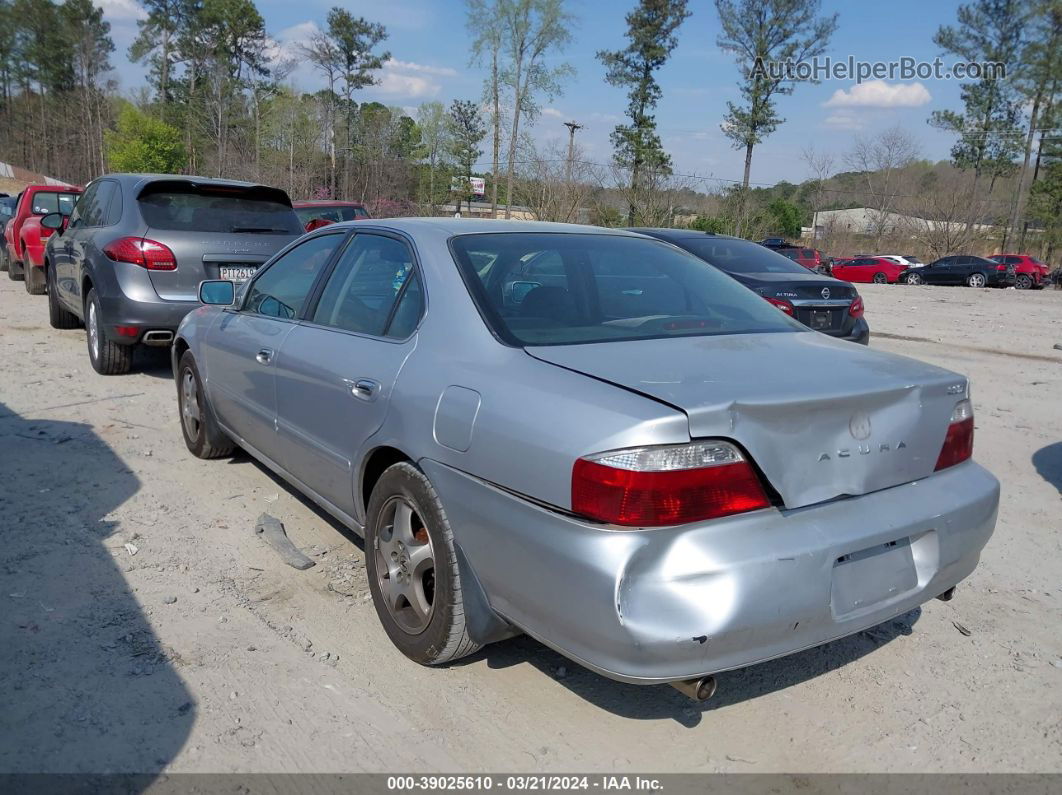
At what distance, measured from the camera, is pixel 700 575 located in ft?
7.11

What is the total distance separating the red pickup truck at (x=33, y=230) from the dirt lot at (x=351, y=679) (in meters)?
9.66

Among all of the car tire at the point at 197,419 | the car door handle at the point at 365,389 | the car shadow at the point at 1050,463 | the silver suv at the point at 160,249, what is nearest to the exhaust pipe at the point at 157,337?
the silver suv at the point at 160,249

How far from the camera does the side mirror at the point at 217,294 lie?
472cm

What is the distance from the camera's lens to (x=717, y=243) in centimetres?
940

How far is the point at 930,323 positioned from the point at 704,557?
582 inches

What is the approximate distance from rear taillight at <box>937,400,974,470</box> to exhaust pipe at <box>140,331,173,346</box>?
6172 mm

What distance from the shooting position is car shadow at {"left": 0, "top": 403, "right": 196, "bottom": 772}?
252cm

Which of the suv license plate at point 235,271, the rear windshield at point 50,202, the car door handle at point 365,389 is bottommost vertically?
the car door handle at point 365,389

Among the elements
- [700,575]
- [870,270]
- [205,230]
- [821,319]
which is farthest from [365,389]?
[870,270]

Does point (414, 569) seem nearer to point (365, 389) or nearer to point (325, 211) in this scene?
point (365, 389)

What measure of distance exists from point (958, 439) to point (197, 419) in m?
4.29

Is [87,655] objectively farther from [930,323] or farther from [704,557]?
[930,323]

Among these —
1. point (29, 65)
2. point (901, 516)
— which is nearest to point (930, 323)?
point (901, 516)

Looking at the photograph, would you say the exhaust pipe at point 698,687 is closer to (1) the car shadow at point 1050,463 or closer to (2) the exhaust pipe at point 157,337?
(1) the car shadow at point 1050,463
